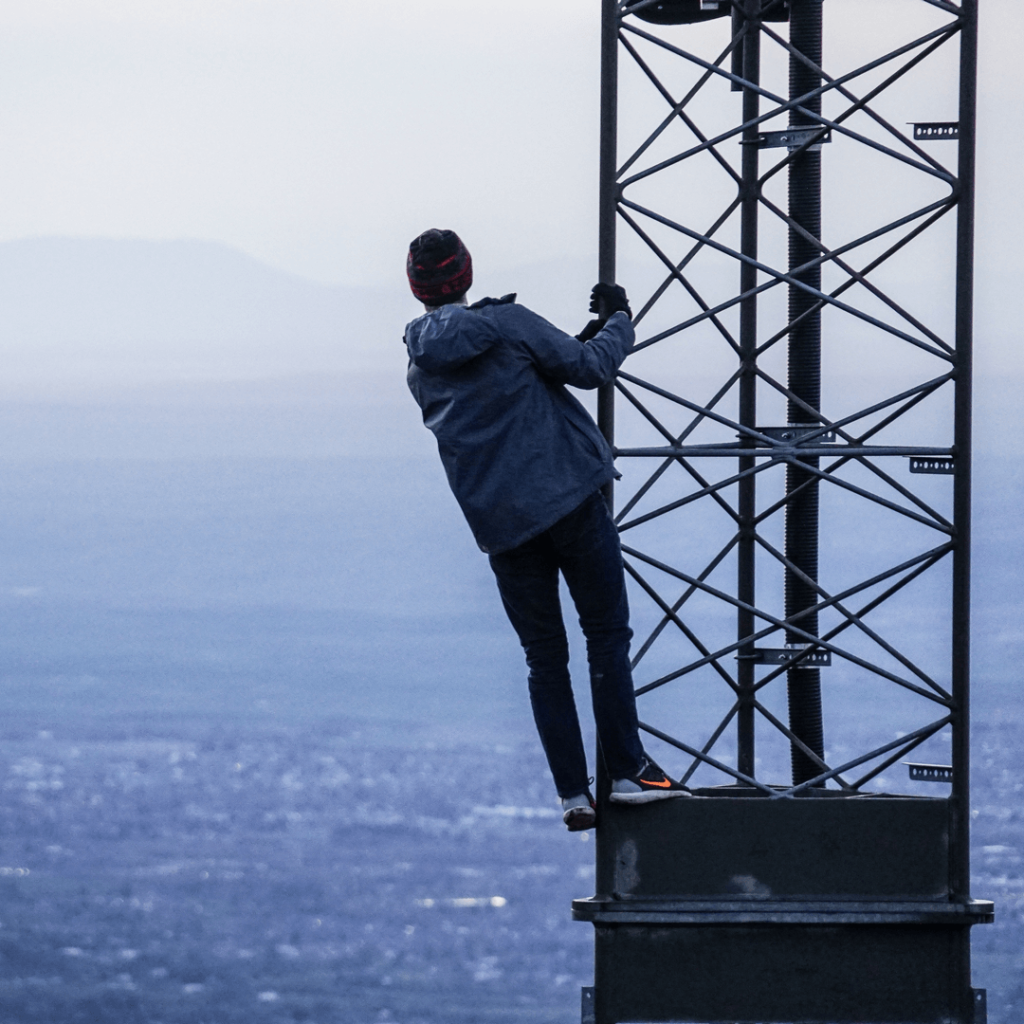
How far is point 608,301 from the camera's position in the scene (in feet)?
21.1

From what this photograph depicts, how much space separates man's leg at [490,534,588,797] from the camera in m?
6.35

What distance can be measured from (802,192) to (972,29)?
1.15 meters

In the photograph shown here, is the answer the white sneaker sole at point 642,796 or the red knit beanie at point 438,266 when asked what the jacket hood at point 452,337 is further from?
the white sneaker sole at point 642,796

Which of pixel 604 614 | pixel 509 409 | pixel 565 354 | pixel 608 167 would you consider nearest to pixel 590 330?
pixel 565 354

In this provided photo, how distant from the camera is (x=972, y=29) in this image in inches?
269

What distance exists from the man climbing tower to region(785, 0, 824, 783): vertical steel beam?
1.49 meters

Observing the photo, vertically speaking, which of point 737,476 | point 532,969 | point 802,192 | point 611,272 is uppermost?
point 802,192

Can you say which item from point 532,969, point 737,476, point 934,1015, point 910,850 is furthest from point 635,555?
point 532,969

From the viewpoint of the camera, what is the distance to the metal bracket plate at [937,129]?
6.91m

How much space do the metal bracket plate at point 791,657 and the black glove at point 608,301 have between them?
207cm

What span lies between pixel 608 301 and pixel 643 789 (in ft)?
6.88

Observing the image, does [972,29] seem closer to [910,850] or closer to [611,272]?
[611,272]

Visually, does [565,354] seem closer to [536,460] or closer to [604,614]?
[536,460]

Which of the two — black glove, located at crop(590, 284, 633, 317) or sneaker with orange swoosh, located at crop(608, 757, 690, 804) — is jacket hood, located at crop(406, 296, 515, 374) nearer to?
black glove, located at crop(590, 284, 633, 317)
